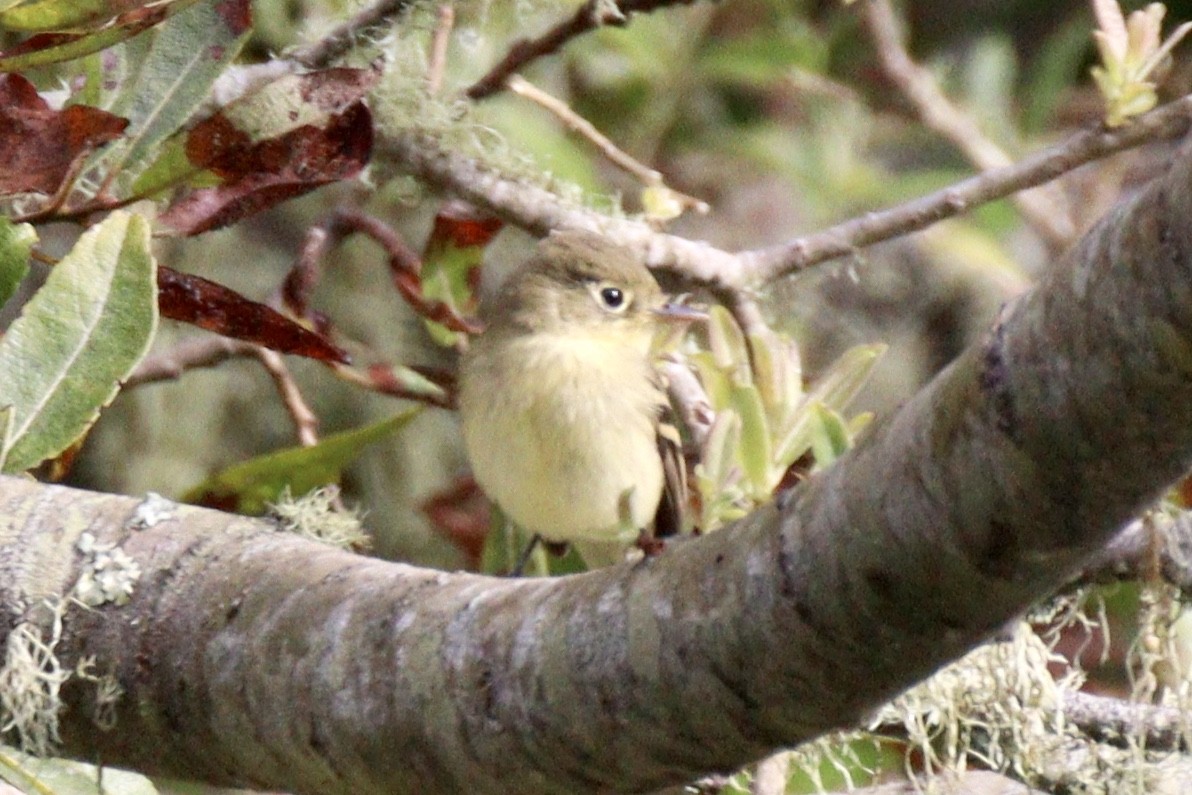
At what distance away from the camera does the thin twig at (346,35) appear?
2.31 m

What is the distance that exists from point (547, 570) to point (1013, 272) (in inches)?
107

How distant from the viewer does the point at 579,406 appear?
9.99 feet

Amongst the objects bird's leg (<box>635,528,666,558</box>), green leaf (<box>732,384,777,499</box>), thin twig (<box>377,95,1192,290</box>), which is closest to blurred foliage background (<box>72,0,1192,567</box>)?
thin twig (<box>377,95,1192,290</box>)

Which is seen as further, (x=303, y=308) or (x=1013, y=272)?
(x=1013, y=272)

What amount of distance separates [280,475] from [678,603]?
4.83 ft

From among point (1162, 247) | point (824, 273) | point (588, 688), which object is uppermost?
point (1162, 247)

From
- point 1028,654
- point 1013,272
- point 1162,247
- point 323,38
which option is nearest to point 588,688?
point 1162,247

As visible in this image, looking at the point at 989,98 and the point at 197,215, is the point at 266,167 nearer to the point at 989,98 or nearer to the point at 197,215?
the point at 197,215

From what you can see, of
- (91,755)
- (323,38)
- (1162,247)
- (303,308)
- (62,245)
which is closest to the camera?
(1162,247)

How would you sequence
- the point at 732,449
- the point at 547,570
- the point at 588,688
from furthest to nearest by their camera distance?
1. the point at 547,570
2. the point at 732,449
3. the point at 588,688

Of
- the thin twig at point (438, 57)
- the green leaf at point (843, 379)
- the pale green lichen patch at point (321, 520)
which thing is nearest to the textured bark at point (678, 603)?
the pale green lichen patch at point (321, 520)

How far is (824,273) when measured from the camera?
3.20 m

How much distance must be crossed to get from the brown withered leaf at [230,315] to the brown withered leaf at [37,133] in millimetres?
233

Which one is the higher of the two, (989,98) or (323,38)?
(323,38)
